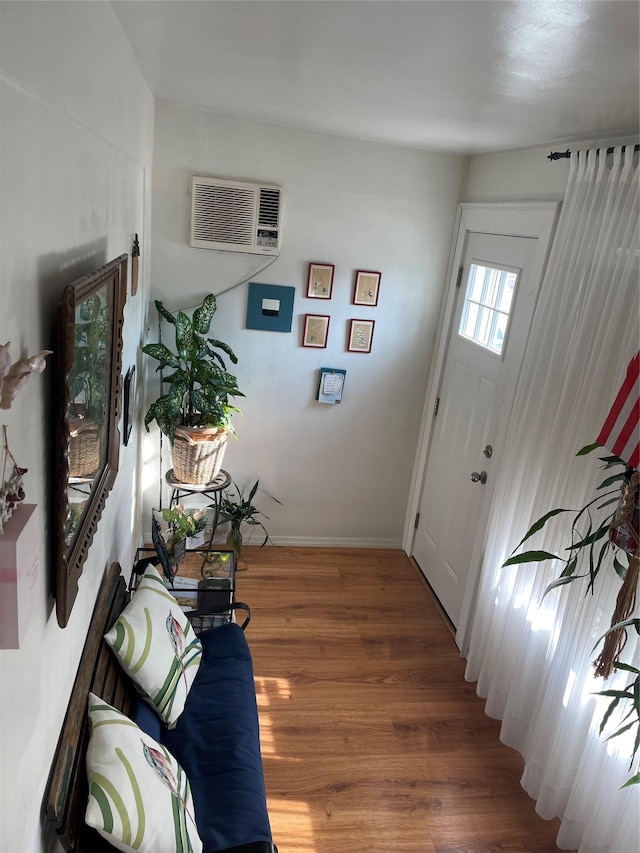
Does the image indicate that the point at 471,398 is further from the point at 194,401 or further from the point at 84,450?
the point at 84,450

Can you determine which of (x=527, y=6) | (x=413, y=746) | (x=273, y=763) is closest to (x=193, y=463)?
(x=273, y=763)

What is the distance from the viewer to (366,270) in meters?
3.37

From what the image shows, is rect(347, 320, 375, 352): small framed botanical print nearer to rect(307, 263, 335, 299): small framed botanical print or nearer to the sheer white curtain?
rect(307, 263, 335, 299): small framed botanical print

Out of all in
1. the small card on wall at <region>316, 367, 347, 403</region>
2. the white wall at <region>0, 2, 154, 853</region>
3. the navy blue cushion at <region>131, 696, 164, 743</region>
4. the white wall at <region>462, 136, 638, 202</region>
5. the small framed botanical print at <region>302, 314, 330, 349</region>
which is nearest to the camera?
the white wall at <region>0, 2, 154, 853</region>

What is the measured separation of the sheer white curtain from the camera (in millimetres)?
1919

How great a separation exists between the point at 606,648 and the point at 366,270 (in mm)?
2355

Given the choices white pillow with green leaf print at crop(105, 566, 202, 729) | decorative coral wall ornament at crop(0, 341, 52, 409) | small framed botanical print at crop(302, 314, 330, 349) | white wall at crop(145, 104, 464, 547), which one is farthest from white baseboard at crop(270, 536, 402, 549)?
decorative coral wall ornament at crop(0, 341, 52, 409)

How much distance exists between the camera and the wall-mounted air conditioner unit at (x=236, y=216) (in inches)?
120

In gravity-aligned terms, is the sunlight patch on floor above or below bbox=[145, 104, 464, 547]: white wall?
below

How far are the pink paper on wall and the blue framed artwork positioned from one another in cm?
260

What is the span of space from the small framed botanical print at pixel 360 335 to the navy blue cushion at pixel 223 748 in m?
1.84

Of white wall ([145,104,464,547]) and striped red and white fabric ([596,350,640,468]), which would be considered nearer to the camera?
striped red and white fabric ([596,350,640,468])

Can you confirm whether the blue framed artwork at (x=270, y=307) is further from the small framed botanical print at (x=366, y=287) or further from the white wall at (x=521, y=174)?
the white wall at (x=521, y=174)

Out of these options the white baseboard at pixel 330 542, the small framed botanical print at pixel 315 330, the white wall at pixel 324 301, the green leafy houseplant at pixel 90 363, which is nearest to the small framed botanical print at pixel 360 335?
the white wall at pixel 324 301
